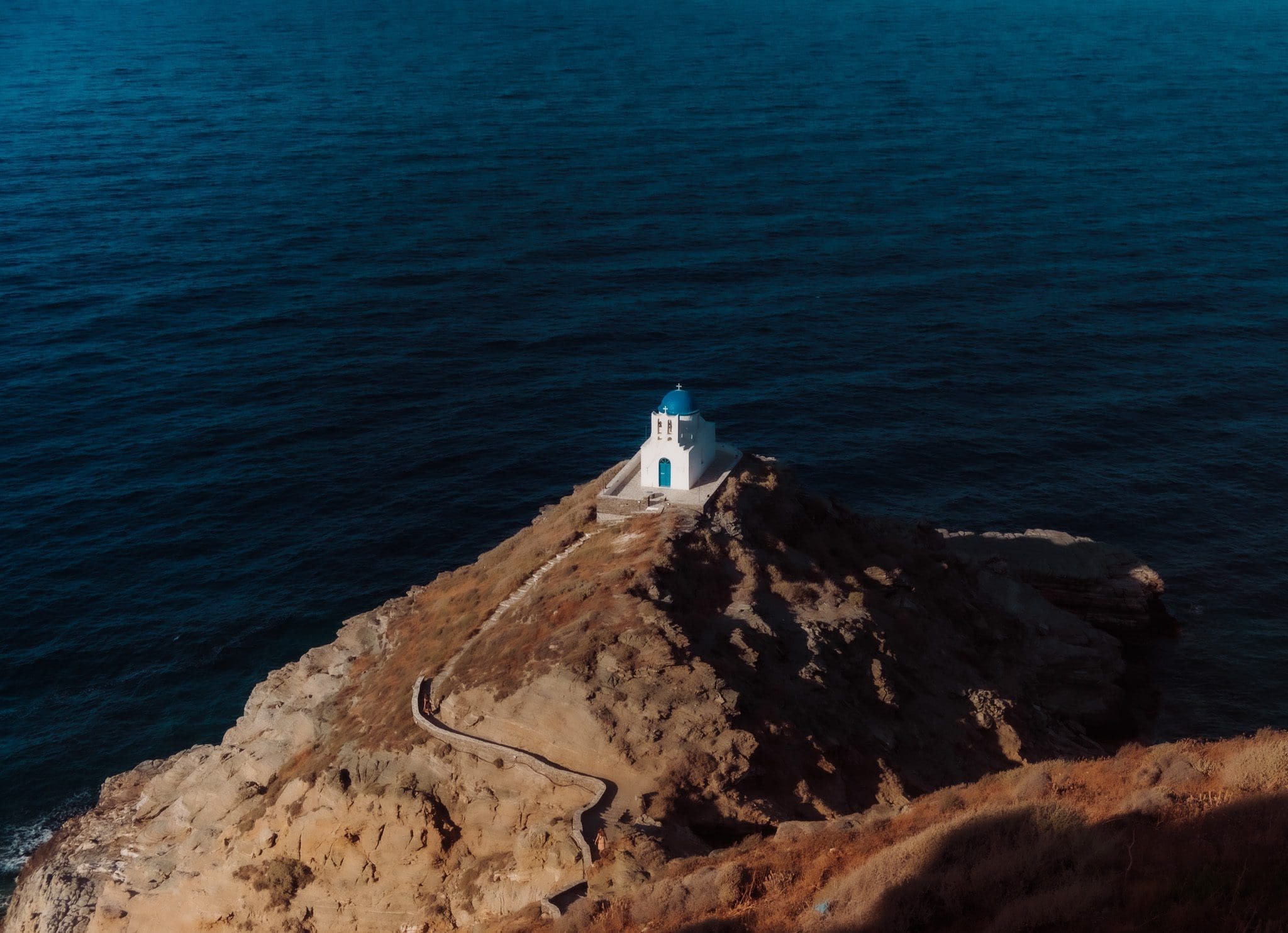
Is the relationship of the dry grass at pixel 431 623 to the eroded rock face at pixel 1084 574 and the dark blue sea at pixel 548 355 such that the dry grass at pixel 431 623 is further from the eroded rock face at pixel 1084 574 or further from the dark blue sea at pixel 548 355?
the eroded rock face at pixel 1084 574

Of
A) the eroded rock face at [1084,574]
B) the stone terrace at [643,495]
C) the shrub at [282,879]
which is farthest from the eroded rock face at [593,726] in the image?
the eroded rock face at [1084,574]

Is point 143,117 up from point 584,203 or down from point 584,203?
up

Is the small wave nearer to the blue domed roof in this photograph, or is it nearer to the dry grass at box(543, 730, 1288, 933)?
the blue domed roof

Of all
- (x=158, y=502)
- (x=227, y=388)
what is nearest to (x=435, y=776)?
(x=158, y=502)

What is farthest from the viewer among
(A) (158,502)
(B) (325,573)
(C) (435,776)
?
(A) (158,502)

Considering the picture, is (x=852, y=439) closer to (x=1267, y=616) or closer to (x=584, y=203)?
(x=1267, y=616)

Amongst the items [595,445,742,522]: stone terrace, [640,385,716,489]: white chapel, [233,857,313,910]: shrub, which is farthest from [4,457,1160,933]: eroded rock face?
[640,385,716,489]: white chapel

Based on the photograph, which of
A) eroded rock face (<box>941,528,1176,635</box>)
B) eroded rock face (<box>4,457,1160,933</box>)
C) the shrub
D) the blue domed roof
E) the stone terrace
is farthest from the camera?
eroded rock face (<box>941,528,1176,635</box>)
